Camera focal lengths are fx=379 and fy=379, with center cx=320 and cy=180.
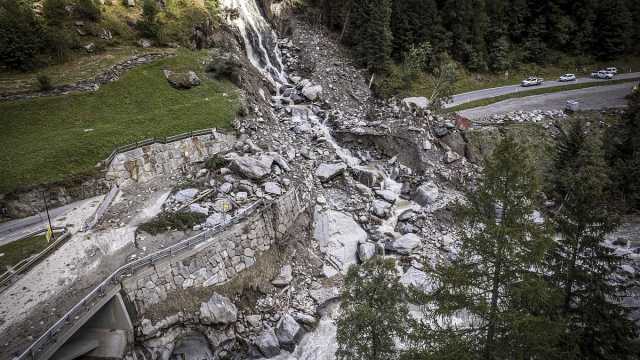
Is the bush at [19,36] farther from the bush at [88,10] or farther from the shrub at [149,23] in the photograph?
the shrub at [149,23]

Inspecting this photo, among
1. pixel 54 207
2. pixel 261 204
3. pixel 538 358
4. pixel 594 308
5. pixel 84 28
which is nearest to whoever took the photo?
pixel 538 358

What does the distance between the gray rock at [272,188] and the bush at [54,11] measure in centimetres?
2746

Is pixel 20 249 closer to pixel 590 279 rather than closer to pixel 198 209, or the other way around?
pixel 198 209

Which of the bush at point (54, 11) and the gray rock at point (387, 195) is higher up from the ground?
the bush at point (54, 11)

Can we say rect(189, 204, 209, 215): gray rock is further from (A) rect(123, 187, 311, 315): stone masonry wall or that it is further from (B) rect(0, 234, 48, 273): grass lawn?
(B) rect(0, 234, 48, 273): grass lawn

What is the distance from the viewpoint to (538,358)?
43.1ft

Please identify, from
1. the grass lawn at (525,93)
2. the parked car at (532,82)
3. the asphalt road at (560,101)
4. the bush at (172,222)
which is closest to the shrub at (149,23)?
the bush at (172,222)

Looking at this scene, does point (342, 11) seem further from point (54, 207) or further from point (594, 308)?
point (594, 308)

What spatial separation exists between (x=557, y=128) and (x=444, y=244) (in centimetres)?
2868

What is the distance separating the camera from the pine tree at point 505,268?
468 inches

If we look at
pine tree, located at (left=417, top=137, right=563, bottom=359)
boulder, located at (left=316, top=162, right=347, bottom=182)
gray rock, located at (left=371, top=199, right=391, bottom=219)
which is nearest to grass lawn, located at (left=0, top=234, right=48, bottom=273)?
boulder, located at (left=316, top=162, right=347, bottom=182)

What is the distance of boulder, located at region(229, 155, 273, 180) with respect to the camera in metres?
28.8

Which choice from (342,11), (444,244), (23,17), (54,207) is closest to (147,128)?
(54,207)

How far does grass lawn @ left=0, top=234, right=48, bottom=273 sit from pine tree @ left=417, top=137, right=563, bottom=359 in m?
21.4
